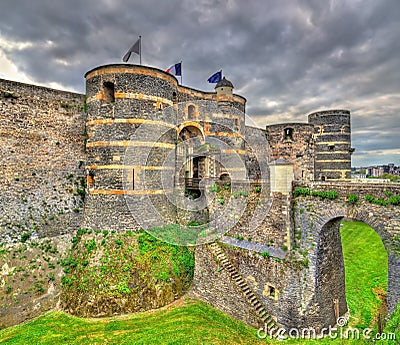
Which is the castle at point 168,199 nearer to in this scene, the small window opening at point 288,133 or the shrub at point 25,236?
the shrub at point 25,236

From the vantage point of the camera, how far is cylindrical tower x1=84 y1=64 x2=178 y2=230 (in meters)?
14.4

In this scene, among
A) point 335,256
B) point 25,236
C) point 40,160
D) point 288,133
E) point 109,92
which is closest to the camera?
point 335,256

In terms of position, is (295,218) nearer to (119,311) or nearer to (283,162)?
(283,162)

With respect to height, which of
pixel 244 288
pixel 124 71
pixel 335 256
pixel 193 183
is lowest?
pixel 244 288

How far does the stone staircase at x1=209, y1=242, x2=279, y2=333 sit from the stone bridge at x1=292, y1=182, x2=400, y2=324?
6.22 ft

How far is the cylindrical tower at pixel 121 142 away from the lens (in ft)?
47.4

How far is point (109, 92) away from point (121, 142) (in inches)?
122

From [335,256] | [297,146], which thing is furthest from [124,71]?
[297,146]

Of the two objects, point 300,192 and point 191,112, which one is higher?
point 191,112

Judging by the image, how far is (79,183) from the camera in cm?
1582

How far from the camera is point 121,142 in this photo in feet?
47.5

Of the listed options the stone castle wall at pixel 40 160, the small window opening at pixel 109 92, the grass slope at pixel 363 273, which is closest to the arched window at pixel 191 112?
the small window opening at pixel 109 92

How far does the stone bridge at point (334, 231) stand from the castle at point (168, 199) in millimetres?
42

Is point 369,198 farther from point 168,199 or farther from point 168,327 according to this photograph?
point 168,199
